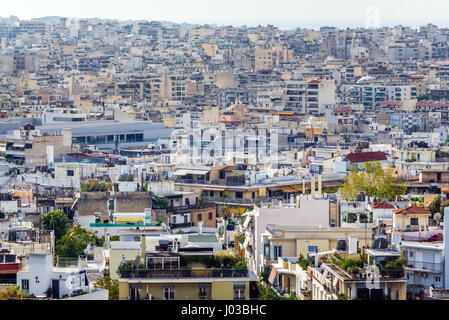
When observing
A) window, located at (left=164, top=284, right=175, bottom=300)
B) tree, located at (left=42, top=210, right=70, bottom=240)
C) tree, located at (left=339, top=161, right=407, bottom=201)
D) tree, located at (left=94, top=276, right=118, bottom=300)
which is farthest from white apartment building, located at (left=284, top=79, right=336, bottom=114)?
window, located at (left=164, top=284, right=175, bottom=300)

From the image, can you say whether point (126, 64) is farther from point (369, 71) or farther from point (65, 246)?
point (65, 246)

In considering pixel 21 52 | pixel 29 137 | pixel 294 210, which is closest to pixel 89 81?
pixel 21 52

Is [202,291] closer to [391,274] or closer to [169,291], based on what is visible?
[169,291]

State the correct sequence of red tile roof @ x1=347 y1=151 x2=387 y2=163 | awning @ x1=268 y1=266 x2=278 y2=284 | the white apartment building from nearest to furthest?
awning @ x1=268 y1=266 x2=278 y2=284
red tile roof @ x1=347 y1=151 x2=387 y2=163
the white apartment building

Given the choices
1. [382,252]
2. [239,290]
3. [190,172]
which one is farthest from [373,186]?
[239,290]

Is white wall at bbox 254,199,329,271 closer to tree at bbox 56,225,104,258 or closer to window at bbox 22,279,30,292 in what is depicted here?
tree at bbox 56,225,104,258

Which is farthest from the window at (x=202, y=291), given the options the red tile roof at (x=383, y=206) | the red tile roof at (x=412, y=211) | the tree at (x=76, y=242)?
the red tile roof at (x=383, y=206)

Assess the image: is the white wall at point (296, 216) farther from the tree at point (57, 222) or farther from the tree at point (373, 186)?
the tree at point (373, 186)
